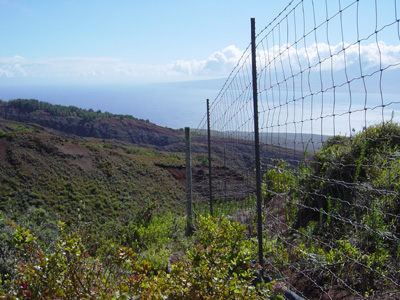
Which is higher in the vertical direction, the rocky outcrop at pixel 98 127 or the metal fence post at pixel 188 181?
the rocky outcrop at pixel 98 127

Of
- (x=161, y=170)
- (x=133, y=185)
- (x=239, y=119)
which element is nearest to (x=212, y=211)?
(x=239, y=119)

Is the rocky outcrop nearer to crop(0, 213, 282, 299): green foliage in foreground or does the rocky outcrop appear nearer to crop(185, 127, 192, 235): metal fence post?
crop(185, 127, 192, 235): metal fence post

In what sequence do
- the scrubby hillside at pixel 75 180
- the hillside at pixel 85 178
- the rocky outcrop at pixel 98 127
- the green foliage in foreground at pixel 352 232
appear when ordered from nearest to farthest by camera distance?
the green foliage in foreground at pixel 352 232 < the hillside at pixel 85 178 < the scrubby hillside at pixel 75 180 < the rocky outcrop at pixel 98 127

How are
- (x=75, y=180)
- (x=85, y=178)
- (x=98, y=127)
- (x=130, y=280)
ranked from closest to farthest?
(x=130, y=280)
(x=75, y=180)
(x=85, y=178)
(x=98, y=127)

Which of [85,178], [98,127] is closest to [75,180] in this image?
[85,178]

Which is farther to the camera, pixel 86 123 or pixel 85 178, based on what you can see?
pixel 86 123

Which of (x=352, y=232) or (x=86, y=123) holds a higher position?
(x=86, y=123)

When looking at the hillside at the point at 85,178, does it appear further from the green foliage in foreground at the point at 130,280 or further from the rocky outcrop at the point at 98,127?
the rocky outcrop at the point at 98,127

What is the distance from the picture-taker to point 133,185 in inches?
970

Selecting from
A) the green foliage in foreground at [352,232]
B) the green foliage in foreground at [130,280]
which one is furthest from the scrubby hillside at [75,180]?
the green foliage in foreground at [130,280]

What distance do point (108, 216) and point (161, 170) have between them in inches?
496

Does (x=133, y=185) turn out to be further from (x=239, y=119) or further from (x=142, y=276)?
(x=142, y=276)

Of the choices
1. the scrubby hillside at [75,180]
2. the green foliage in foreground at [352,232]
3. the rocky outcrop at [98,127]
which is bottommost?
the scrubby hillside at [75,180]

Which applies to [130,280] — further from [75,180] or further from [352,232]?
[75,180]
